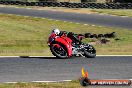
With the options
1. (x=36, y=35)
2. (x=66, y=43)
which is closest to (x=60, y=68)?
(x=66, y=43)

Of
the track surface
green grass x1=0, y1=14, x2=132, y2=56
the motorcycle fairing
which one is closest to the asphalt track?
green grass x1=0, y1=14, x2=132, y2=56

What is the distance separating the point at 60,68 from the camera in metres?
14.1

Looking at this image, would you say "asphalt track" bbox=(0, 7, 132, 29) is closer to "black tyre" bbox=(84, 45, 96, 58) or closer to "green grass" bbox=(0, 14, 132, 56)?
"green grass" bbox=(0, 14, 132, 56)

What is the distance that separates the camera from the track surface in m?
12.9

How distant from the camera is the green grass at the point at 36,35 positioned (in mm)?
22844

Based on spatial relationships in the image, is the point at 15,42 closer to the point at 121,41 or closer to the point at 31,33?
the point at 31,33

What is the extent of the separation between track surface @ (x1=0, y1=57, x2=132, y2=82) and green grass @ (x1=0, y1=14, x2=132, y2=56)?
423 centimetres

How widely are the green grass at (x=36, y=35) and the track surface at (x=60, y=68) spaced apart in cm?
423

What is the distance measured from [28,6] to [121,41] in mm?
29998

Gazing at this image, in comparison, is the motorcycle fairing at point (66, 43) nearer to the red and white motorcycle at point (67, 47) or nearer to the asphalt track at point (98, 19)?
the red and white motorcycle at point (67, 47)

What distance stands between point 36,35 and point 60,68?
15238mm

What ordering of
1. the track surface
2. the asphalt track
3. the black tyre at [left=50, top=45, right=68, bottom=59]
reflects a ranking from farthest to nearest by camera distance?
the asphalt track
the black tyre at [left=50, top=45, right=68, bottom=59]
the track surface

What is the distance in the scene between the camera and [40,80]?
1237cm

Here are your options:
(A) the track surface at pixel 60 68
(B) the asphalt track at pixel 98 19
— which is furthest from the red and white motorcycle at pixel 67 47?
(B) the asphalt track at pixel 98 19
